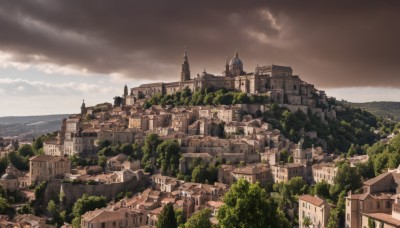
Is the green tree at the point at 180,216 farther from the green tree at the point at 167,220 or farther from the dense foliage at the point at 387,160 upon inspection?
the dense foliage at the point at 387,160

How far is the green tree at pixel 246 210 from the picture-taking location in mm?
27781

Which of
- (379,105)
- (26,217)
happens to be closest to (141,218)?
(26,217)

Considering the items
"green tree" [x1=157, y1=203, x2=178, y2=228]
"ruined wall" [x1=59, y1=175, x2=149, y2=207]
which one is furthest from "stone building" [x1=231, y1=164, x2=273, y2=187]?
"green tree" [x1=157, y1=203, x2=178, y2=228]

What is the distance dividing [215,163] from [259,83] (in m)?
26.2

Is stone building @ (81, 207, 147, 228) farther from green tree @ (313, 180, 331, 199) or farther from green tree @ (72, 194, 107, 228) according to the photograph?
green tree @ (313, 180, 331, 199)

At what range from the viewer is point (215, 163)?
178ft

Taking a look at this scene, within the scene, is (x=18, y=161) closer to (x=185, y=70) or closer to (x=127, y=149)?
(x=127, y=149)

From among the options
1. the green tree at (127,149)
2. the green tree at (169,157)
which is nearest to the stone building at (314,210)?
the green tree at (169,157)

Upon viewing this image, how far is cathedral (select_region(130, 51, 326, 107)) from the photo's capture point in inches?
3024

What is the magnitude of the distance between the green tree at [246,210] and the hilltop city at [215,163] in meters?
0.06

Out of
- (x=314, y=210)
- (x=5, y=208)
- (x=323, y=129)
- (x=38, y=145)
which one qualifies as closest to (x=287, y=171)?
(x=314, y=210)

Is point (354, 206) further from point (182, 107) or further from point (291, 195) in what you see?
point (182, 107)

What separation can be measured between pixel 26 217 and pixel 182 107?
37.3 meters

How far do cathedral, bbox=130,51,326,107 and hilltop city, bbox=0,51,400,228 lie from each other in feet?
0.66
